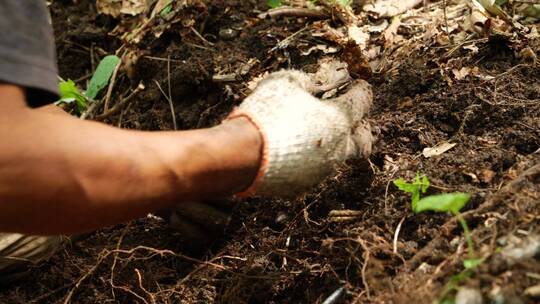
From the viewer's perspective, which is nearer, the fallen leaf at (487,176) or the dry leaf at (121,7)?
the fallen leaf at (487,176)

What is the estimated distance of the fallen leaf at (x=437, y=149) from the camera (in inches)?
71.1

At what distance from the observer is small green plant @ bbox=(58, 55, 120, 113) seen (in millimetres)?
2439

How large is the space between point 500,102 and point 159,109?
1374 millimetres

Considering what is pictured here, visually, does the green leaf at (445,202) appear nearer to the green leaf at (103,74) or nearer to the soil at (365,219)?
the soil at (365,219)

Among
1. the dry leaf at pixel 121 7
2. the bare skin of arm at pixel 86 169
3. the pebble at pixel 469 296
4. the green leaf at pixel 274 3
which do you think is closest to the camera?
the bare skin of arm at pixel 86 169

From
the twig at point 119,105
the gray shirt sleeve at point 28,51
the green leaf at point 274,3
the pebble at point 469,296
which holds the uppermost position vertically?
the gray shirt sleeve at point 28,51

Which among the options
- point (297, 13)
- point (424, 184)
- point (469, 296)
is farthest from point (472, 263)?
point (297, 13)

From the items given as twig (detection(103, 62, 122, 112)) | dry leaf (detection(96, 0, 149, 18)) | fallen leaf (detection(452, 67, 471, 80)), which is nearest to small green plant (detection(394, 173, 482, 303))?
fallen leaf (detection(452, 67, 471, 80))

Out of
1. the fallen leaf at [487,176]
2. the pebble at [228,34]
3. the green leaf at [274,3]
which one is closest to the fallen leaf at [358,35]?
the green leaf at [274,3]

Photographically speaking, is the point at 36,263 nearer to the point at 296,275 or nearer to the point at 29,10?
the point at 296,275

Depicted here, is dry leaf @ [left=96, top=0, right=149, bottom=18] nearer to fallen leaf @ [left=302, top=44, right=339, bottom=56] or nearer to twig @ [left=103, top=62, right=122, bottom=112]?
twig @ [left=103, top=62, right=122, bottom=112]

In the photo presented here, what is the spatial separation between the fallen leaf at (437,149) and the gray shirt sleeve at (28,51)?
3.88 feet

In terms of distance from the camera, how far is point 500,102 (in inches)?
72.6

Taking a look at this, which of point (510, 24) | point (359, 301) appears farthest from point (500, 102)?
point (359, 301)
